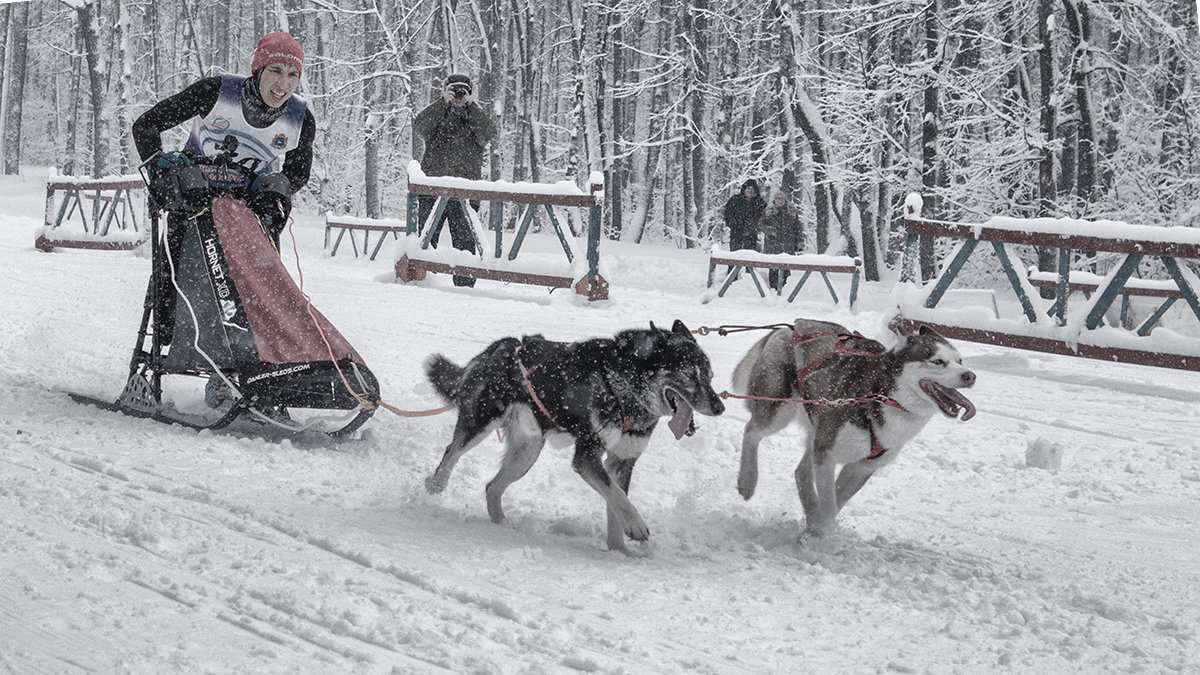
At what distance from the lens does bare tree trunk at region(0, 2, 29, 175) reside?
39513mm

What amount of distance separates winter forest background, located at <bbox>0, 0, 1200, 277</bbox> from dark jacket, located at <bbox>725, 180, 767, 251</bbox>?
284 centimetres

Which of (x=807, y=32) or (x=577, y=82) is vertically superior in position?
(x=807, y=32)

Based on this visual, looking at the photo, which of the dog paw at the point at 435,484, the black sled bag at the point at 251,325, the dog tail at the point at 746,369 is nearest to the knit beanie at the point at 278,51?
the black sled bag at the point at 251,325

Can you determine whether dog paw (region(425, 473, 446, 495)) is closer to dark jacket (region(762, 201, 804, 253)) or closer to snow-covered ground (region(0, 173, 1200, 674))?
snow-covered ground (region(0, 173, 1200, 674))

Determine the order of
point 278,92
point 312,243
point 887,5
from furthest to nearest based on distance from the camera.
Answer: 1. point 312,243
2. point 887,5
3. point 278,92

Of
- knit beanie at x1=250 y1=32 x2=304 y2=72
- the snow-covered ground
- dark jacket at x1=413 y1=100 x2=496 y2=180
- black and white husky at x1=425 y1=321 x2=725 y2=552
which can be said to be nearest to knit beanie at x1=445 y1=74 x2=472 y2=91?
dark jacket at x1=413 y1=100 x2=496 y2=180

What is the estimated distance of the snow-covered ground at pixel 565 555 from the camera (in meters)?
2.37

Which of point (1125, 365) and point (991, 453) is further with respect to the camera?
point (1125, 365)

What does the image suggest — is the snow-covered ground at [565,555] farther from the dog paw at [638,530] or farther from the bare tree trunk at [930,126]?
the bare tree trunk at [930,126]

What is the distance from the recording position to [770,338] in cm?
428

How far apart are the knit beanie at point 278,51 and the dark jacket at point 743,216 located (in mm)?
11152

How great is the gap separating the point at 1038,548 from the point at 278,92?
3.84m

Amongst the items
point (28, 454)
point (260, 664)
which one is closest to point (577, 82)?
point (28, 454)

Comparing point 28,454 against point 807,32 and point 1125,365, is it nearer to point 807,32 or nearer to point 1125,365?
point 1125,365
